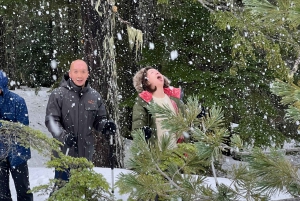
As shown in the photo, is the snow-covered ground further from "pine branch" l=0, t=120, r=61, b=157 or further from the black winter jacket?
"pine branch" l=0, t=120, r=61, b=157

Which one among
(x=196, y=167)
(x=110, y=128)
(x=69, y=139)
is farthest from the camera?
(x=110, y=128)

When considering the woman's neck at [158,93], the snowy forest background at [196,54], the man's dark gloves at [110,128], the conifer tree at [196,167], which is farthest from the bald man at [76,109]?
the snowy forest background at [196,54]

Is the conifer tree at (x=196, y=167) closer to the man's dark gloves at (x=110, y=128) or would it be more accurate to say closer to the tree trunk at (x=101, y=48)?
the man's dark gloves at (x=110, y=128)

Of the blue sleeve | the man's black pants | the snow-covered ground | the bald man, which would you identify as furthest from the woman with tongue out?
the man's black pants

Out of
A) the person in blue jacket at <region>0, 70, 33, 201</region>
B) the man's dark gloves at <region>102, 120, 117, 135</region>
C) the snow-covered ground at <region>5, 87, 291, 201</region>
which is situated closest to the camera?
the man's dark gloves at <region>102, 120, 117, 135</region>

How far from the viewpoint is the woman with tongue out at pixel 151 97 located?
4.47m

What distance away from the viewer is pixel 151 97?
456cm

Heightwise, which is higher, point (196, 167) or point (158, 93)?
point (158, 93)

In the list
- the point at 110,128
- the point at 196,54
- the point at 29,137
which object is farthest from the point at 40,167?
the point at 196,54

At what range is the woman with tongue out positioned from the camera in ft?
14.7

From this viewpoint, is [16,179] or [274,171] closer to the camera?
[274,171]

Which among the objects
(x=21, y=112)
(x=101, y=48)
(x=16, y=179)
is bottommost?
(x=16, y=179)

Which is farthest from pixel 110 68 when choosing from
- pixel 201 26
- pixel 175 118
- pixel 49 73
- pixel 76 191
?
pixel 49 73

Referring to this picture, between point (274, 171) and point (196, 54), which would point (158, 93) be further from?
point (196, 54)
